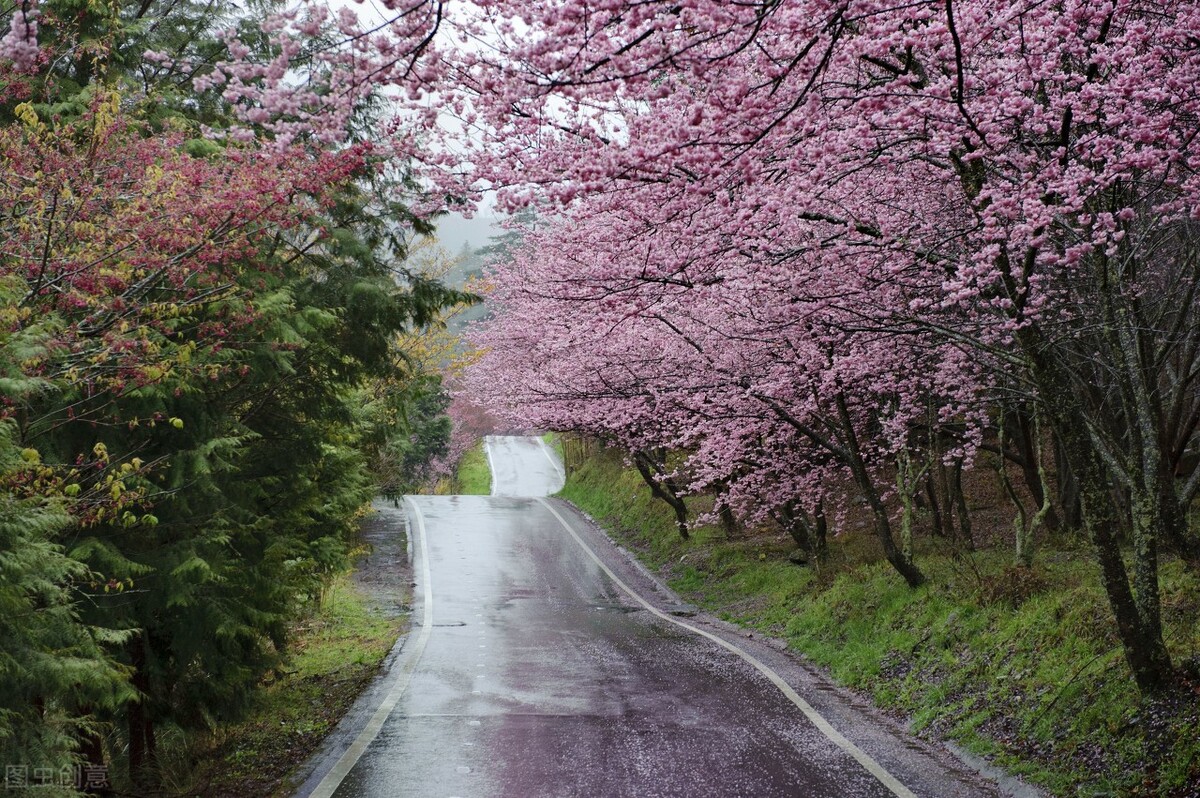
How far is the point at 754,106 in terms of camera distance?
595 cm

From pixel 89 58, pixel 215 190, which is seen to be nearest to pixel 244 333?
pixel 215 190

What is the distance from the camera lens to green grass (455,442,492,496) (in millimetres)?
52406

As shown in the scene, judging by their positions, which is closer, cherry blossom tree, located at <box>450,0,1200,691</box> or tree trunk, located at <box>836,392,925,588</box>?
cherry blossom tree, located at <box>450,0,1200,691</box>

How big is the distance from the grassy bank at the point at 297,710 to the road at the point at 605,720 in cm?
41

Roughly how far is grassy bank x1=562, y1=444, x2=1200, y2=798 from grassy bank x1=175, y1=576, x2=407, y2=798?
5.58m

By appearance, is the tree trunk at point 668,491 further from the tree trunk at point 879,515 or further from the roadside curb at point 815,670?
the tree trunk at point 879,515

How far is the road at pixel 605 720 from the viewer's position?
674cm

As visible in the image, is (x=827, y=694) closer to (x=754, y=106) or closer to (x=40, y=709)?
(x=754, y=106)

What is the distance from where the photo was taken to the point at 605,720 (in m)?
8.59

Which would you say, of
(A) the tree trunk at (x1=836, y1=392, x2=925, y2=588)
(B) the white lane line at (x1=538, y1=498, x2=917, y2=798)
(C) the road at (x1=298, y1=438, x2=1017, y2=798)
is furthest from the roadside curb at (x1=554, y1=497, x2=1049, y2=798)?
(A) the tree trunk at (x1=836, y1=392, x2=925, y2=588)

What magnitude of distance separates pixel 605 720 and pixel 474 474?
1912 inches

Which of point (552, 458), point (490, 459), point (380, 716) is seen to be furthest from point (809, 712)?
point (490, 459)

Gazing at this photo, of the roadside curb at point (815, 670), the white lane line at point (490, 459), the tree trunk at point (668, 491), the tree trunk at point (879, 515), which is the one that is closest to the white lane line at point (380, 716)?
the roadside curb at point (815, 670)

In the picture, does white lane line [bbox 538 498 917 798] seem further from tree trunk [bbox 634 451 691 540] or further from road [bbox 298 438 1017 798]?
tree trunk [bbox 634 451 691 540]
